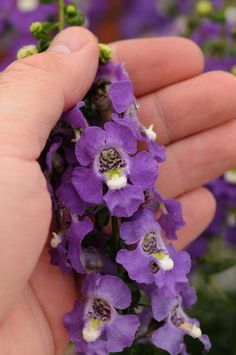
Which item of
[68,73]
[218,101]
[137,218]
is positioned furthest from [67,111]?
[218,101]

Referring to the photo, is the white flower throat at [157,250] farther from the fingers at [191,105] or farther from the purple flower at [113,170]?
the fingers at [191,105]

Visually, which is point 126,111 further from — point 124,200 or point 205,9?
point 205,9

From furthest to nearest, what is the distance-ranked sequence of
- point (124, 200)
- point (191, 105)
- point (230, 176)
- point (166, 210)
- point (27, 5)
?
point (27, 5)
point (230, 176)
point (191, 105)
point (166, 210)
point (124, 200)

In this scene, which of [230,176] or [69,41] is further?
[230,176]

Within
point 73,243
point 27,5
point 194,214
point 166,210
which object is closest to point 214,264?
point 194,214

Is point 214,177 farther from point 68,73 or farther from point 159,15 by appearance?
point 159,15

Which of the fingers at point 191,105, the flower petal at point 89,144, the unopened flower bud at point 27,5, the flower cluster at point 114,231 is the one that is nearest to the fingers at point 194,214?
the fingers at point 191,105

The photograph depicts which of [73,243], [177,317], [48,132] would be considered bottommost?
[177,317]

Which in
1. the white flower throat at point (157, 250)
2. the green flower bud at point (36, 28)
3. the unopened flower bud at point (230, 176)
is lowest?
the unopened flower bud at point (230, 176)
